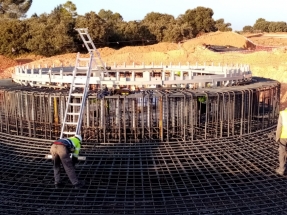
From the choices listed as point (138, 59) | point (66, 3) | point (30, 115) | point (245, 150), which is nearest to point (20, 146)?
point (30, 115)

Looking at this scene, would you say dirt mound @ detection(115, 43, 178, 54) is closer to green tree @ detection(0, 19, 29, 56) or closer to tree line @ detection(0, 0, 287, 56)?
tree line @ detection(0, 0, 287, 56)

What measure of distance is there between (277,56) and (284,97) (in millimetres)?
9841

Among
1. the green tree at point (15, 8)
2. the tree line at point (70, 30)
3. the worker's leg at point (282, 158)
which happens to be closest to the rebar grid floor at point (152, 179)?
the worker's leg at point (282, 158)

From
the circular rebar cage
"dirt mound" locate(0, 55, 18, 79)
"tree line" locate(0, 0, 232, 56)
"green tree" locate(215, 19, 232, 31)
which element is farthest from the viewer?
"green tree" locate(215, 19, 232, 31)

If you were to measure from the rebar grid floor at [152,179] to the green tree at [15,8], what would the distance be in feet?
135

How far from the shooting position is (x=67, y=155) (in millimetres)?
5641

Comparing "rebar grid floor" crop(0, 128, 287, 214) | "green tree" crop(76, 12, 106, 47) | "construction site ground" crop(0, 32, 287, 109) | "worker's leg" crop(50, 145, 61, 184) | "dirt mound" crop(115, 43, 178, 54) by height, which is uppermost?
"green tree" crop(76, 12, 106, 47)

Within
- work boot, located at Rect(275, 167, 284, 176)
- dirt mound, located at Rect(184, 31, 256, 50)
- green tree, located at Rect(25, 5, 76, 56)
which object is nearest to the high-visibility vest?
work boot, located at Rect(275, 167, 284, 176)

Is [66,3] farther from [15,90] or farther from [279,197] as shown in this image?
[279,197]

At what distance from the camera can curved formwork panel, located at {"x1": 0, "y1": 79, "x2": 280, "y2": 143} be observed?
25.2ft

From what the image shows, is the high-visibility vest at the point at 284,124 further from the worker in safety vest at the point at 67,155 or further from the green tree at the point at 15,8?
the green tree at the point at 15,8

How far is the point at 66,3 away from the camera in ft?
164

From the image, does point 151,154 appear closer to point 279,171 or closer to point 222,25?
point 279,171

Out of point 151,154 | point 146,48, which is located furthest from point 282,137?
point 146,48
